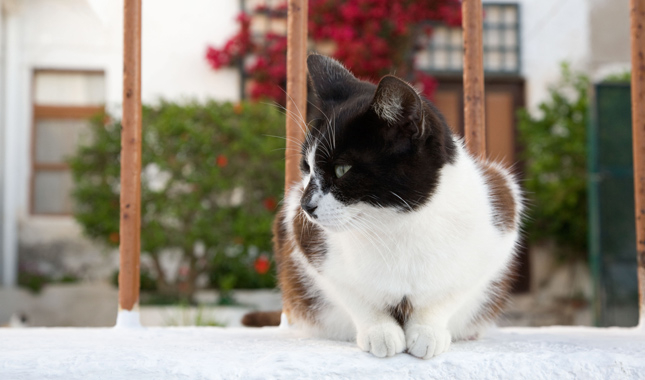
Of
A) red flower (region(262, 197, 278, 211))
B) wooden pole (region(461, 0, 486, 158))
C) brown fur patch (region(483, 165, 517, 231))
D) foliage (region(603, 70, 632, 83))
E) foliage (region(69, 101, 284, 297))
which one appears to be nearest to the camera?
brown fur patch (region(483, 165, 517, 231))

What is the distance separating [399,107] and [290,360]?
1.51ft

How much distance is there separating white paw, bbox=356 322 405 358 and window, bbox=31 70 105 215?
194 inches

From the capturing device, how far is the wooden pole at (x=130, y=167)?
126 centimetres

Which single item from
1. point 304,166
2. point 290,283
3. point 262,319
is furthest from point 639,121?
point 262,319

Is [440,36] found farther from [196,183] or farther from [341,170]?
[341,170]

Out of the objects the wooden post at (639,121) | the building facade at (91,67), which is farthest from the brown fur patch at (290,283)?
the building facade at (91,67)

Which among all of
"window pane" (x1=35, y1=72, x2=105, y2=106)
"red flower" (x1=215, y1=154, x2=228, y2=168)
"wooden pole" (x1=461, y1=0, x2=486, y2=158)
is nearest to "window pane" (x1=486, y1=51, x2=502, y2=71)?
"red flower" (x1=215, y1=154, x2=228, y2=168)

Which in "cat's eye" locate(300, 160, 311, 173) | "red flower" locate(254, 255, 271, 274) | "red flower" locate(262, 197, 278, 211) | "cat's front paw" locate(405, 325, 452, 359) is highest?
"cat's eye" locate(300, 160, 311, 173)

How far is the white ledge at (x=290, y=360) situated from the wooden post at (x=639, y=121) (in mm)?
218

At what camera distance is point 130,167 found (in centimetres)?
127

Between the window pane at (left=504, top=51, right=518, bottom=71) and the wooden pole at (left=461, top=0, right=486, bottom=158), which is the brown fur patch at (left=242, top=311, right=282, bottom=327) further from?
the window pane at (left=504, top=51, right=518, bottom=71)

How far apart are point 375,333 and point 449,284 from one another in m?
0.17

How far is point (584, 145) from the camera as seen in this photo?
4742mm

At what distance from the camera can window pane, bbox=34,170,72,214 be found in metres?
5.35
